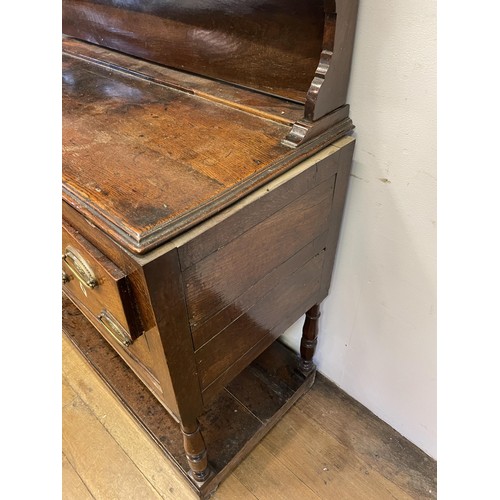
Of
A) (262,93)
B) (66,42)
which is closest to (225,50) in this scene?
(262,93)

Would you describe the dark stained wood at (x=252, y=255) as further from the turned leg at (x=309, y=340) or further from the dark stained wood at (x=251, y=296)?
the turned leg at (x=309, y=340)

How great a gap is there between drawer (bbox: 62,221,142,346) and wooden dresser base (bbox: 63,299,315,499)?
0.52 meters

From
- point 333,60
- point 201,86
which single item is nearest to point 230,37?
point 201,86

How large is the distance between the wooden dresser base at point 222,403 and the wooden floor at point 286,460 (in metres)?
0.06

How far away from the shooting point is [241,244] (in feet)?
2.18

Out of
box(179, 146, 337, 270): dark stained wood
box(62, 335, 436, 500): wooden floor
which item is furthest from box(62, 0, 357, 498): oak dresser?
box(62, 335, 436, 500): wooden floor

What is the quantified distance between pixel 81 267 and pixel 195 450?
1.69 feet

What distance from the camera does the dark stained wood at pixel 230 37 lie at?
757 millimetres

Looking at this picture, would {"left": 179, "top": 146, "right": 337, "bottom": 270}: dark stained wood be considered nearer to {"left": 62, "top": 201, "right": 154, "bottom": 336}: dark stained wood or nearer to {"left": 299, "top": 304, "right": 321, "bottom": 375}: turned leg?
{"left": 62, "top": 201, "right": 154, "bottom": 336}: dark stained wood

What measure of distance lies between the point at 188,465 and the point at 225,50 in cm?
99

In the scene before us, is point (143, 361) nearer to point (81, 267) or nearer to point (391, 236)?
point (81, 267)

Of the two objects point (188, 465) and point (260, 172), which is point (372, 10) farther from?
point (188, 465)

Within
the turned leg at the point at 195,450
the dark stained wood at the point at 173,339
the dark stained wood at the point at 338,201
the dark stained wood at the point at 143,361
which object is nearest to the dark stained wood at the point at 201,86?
the dark stained wood at the point at 338,201
